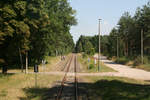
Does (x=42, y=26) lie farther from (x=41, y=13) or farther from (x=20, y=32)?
(x=20, y=32)

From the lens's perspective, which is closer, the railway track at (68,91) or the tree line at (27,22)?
the railway track at (68,91)

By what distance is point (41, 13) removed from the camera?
26.9 meters

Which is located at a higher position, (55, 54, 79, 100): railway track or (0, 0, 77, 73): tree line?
(0, 0, 77, 73): tree line

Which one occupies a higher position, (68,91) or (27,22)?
(27,22)

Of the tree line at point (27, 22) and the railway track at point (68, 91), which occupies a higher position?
the tree line at point (27, 22)

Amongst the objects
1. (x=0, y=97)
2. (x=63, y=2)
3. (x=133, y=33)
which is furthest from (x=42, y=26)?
(x=133, y=33)

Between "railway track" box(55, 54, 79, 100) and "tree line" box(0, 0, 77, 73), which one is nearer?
"railway track" box(55, 54, 79, 100)

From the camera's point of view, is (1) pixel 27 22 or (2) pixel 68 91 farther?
(1) pixel 27 22

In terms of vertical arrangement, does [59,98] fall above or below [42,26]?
below

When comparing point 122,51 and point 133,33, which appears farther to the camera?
point 122,51

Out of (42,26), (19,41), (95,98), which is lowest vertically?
(95,98)

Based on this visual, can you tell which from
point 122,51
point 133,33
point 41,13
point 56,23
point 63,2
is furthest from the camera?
point 122,51

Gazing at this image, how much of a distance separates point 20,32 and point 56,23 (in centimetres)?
907

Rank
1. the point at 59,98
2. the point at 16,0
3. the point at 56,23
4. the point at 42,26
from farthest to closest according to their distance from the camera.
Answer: the point at 56,23 < the point at 42,26 < the point at 16,0 < the point at 59,98
